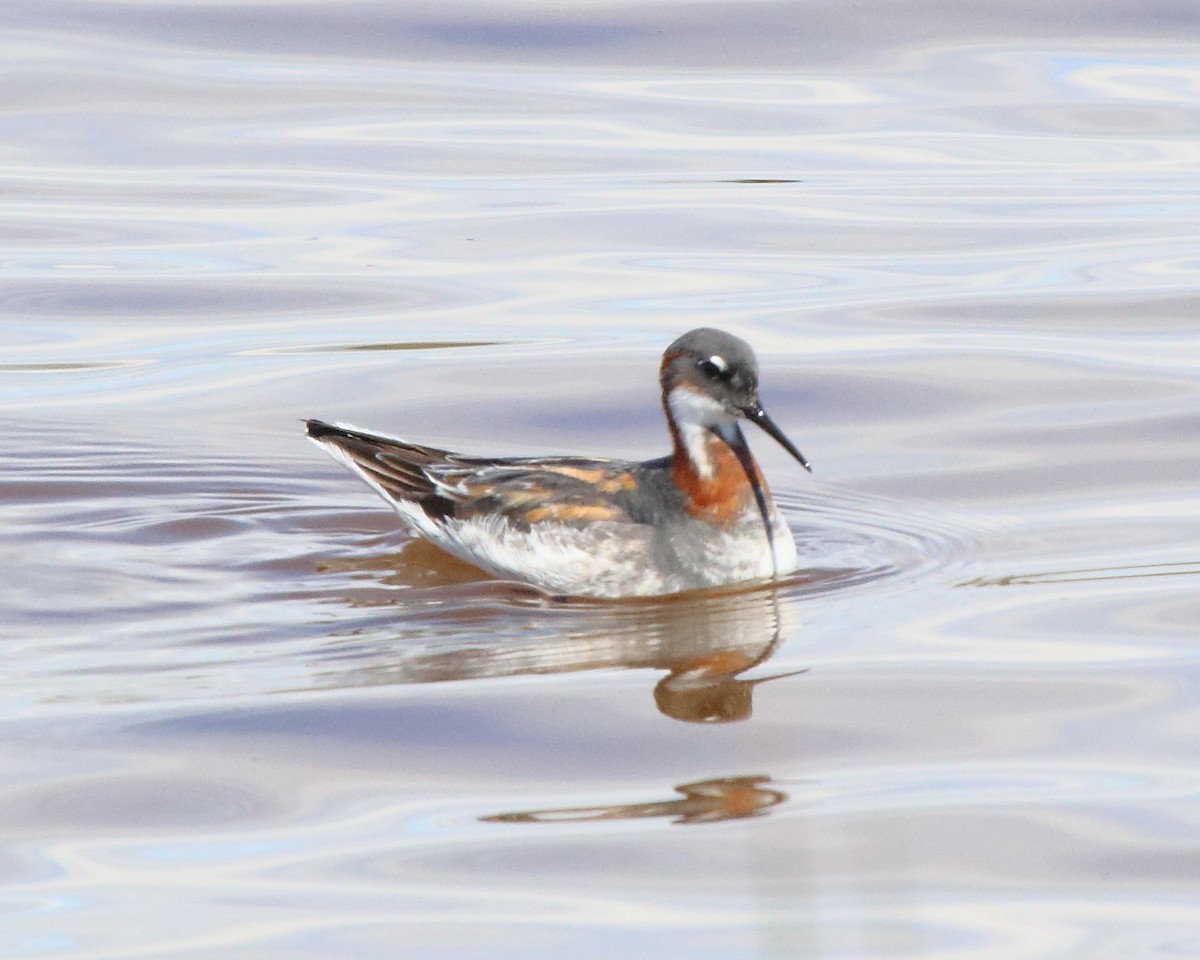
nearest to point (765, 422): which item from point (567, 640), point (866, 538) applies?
point (866, 538)

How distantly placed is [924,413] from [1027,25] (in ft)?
34.2

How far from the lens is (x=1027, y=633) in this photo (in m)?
8.27

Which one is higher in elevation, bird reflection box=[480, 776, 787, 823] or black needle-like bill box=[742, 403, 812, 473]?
black needle-like bill box=[742, 403, 812, 473]

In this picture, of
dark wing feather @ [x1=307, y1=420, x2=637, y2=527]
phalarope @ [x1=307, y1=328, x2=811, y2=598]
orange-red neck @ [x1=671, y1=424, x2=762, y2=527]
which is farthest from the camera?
dark wing feather @ [x1=307, y1=420, x2=637, y2=527]

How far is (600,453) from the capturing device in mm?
11828

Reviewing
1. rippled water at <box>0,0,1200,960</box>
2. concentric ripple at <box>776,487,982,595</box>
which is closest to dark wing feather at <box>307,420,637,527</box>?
rippled water at <box>0,0,1200,960</box>

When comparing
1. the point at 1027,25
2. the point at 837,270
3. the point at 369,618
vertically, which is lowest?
the point at 369,618

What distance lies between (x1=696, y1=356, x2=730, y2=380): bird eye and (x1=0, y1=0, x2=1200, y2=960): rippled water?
0.95 m

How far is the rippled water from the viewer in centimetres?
599

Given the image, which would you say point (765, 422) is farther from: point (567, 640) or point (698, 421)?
point (567, 640)

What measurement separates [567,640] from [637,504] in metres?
1.31

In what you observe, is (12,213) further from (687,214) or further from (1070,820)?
(1070,820)

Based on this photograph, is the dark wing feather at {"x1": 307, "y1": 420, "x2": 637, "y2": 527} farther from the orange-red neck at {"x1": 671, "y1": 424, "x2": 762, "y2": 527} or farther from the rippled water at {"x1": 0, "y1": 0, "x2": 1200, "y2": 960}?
the rippled water at {"x1": 0, "y1": 0, "x2": 1200, "y2": 960}

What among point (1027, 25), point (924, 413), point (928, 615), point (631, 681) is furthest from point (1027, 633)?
point (1027, 25)
